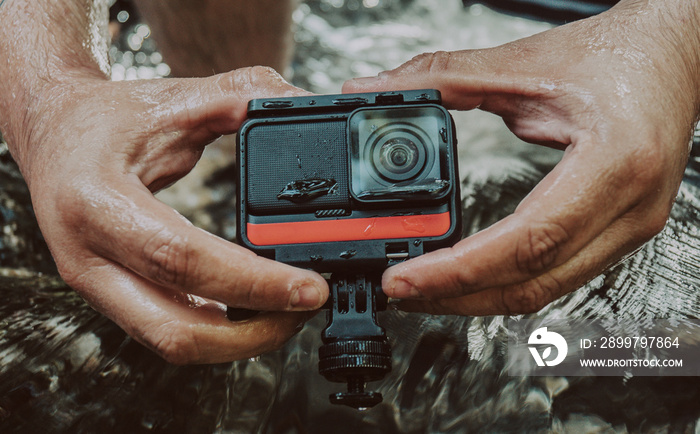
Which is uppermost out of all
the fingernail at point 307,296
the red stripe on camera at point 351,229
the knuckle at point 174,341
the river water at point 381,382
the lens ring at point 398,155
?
the lens ring at point 398,155

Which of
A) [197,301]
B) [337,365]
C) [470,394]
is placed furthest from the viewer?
[470,394]

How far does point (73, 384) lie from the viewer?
121cm

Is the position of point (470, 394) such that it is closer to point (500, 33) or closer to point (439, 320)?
point (439, 320)

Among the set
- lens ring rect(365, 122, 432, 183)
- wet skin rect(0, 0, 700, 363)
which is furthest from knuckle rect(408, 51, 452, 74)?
lens ring rect(365, 122, 432, 183)

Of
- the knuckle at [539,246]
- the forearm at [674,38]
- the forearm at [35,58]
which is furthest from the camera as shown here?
the forearm at [35,58]

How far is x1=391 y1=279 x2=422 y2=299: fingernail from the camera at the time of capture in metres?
0.88

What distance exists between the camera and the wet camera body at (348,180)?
915 mm

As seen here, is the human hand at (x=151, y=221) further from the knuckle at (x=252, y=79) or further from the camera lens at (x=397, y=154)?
the camera lens at (x=397, y=154)

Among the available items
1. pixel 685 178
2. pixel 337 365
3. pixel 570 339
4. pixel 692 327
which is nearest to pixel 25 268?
pixel 337 365

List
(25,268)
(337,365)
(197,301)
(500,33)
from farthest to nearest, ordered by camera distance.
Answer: (500,33), (25,268), (197,301), (337,365)

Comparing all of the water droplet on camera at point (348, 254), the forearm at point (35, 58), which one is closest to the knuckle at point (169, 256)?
the water droplet on camera at point (348, 254)

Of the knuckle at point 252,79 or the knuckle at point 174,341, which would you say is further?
the knuckle at point 252,79

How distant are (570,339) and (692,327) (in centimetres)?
23

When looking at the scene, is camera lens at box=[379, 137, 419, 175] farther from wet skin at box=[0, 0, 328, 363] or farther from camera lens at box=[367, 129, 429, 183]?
wet skin at box=[0, 0, 328, 363]
